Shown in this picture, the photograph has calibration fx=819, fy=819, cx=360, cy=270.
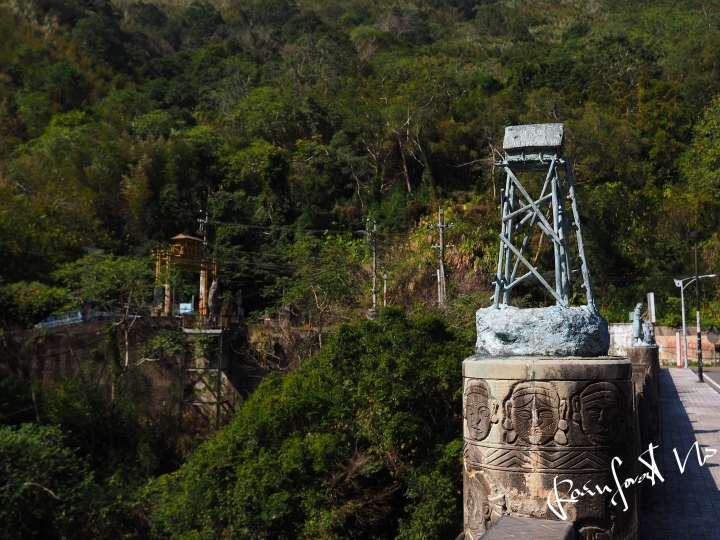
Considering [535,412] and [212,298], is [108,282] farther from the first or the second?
[535,412]

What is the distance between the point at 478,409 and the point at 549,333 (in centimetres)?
48

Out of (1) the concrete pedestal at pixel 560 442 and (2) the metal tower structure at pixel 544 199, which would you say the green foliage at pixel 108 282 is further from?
(1) the concrete pedestal at pixel 560 442

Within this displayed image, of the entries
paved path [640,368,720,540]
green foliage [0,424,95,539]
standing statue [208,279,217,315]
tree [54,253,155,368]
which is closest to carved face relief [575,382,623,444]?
paved path [640,368,720,540]

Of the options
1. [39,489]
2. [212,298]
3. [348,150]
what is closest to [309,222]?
[348,150]

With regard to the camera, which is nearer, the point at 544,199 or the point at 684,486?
the point at 544,199

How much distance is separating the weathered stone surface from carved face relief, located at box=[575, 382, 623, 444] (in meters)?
0.29

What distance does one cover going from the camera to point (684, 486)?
644cm

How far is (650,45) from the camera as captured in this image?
1576 inches

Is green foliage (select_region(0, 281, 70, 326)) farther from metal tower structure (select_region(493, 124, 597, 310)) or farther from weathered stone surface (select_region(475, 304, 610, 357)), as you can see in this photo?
weathered stone surface (select_region(475, 304, 610, 357))

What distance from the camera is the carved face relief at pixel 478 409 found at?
142 inches

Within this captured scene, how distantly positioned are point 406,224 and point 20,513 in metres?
19.4

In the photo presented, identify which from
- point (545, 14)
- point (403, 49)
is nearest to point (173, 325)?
point (403, 49)

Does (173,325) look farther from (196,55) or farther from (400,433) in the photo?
(196,55)

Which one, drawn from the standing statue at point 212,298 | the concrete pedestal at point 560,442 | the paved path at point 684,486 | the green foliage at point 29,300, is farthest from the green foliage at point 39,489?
the concrete pedestal at point 560,442
